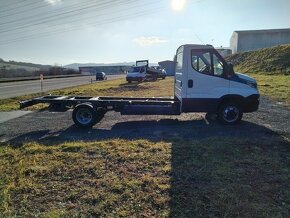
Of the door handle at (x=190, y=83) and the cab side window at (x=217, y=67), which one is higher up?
the cab side window at (x=217, y=67)

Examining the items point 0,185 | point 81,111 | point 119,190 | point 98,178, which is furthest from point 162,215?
point 81,111

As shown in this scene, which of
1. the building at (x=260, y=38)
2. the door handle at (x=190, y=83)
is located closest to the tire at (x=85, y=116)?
the door handle at (x=190, y=83)

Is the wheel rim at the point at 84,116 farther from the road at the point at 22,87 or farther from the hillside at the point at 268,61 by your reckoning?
the hillside at the point at 268,61

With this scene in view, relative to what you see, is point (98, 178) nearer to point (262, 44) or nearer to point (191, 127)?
point (191, 127)

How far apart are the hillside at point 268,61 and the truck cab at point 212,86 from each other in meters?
25.7

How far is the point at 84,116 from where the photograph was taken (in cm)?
955

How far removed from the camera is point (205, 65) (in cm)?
915

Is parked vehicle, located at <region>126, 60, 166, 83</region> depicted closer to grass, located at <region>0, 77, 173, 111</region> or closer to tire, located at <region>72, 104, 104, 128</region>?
grass, located at <region>0, 77, 173, 111</region>

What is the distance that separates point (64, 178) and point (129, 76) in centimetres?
3156

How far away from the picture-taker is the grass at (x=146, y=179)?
4.12 m

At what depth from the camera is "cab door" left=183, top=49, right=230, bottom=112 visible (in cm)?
911

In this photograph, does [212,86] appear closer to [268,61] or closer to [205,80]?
[205,80]

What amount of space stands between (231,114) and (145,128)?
2.85 metres

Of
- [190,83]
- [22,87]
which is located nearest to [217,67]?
[190,83]
